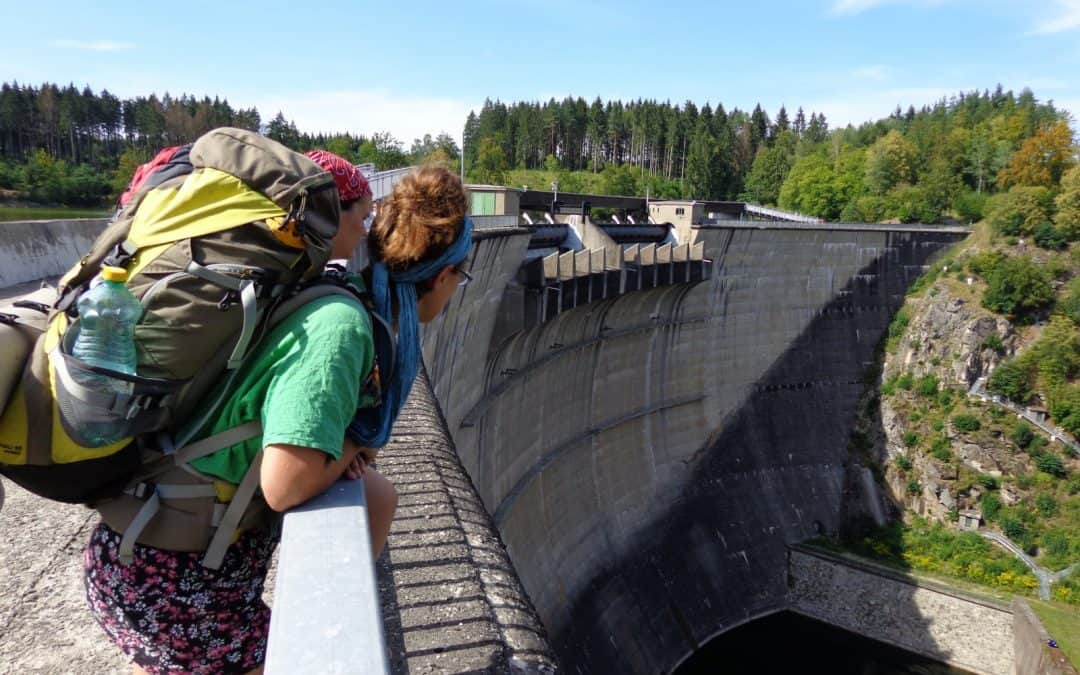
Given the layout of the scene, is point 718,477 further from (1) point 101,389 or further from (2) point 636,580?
(1) point 101,389

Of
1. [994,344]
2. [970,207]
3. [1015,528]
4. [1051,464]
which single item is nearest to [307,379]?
[1015,528]

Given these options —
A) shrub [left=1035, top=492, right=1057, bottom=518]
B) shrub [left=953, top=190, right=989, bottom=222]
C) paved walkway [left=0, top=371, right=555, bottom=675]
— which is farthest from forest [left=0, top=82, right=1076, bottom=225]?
paved walkway [left=0, top=371, right=555, bottom=675]

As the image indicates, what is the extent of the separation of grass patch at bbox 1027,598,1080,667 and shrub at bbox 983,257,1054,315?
10.7 m

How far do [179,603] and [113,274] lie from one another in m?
0.74

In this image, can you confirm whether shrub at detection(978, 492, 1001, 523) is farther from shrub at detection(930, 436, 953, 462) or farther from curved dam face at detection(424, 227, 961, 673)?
curved dam face at detection(424, 227, 961, 673)

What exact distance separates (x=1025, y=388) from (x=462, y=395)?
73.6ft

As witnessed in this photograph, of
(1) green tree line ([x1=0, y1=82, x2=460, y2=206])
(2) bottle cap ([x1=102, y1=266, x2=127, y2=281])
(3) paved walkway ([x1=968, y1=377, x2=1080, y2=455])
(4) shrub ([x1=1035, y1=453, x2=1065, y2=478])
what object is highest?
(1) green tree line ([x1=0, y1=82, x2=460, y2=206])

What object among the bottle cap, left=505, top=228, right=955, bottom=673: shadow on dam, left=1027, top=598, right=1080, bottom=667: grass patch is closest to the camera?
the bottle cap

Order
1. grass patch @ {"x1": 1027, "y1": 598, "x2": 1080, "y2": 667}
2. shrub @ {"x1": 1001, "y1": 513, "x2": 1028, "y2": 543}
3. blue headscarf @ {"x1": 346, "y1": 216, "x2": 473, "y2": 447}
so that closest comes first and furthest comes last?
blue headscarf @ {"x1": 346, "y1": 216, "x2": 473, "y2": 447}, grass patch @ {"x1": 1027, "y1": 598, "x2": 1080, "y2": 667}, shrub @ {"x1": 1001, "y1": 513, "x2": 1028, "y2": 543}

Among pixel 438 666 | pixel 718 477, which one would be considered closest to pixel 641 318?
pixel 718 477

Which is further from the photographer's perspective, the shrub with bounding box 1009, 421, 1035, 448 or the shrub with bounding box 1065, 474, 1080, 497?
the shrub with bounding box 1009, 421, 1035, 448

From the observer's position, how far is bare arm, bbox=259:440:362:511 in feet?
4.91

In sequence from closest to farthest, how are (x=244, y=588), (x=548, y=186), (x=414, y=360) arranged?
(x=244, y=588) < (x=414, y=360) < (x=548, y=186)

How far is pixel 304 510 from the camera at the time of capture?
158cm
